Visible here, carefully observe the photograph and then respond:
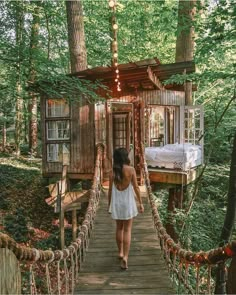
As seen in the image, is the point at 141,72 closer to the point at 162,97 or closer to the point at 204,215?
the point at 162,97

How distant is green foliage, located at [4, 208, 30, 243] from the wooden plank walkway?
211 centimetres

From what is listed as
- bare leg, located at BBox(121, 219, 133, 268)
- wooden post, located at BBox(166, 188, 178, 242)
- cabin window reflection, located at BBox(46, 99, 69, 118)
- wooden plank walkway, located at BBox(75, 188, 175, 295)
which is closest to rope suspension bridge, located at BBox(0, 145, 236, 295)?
wooden plank walkway, located at BBox(75, 188, 175, 295)

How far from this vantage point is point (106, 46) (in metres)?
16.0

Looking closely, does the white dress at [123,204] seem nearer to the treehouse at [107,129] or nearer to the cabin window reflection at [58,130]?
the treehouse at [107,129]

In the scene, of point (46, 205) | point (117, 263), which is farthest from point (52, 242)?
point (117, 263)

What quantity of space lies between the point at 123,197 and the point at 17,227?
174 inches

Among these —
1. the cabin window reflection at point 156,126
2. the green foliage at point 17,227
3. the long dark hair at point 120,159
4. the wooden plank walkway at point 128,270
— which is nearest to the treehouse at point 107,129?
the green foliage at point 17,227

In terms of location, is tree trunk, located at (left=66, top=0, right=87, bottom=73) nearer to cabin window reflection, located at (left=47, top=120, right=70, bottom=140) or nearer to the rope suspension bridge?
cabin window reflection, located at (left=47, top=120, right=70, bottom=140)

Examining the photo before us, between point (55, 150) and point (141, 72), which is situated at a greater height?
point (141, 72)

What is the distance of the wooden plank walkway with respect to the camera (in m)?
4.03

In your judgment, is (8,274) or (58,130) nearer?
(8,274)

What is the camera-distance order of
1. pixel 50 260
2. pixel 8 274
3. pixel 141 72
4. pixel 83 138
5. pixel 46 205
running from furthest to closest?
pixel 46 205, pixel 83 138, pixel 141 72, pixel 50 260, pixel 8 274

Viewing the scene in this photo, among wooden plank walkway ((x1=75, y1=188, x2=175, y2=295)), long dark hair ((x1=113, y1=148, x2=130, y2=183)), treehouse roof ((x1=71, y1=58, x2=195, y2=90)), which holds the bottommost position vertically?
wooden plank walkway ((x1=75, y1=188, x2=175, y2=295))

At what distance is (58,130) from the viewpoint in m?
10.2
